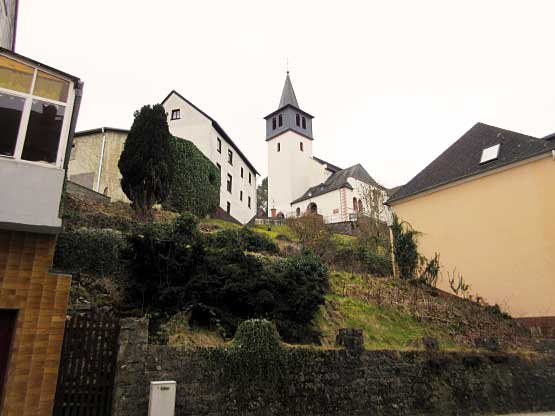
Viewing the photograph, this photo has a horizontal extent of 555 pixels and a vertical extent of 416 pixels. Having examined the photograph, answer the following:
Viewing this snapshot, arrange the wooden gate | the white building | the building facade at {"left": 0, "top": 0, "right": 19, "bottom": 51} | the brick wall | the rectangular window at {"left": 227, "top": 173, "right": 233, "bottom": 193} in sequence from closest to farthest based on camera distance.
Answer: the brick wall < the wooden gate < the building facade at {"left": 0, "top": 0, "right": 19, "bottom": 51} < the white building < the rectangular window at {"left": 227, "top": 173, "right": 233, "bottom": 193}

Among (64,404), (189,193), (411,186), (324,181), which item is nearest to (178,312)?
(64,404)

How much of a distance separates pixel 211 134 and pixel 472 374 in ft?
83.0

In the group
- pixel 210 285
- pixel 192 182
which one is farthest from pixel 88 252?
pixel 192 182

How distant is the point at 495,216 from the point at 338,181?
3220 centimetres

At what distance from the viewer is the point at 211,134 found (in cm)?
3131

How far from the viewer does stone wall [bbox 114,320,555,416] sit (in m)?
6.55

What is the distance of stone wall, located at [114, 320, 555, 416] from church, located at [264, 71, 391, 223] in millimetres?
36043

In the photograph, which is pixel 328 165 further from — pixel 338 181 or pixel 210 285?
pixel 210 285

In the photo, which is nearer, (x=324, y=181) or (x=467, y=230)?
(x=467, y=230)

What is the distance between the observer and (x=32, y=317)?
6520 millimetres

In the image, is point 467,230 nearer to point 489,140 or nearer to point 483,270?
point 483,270

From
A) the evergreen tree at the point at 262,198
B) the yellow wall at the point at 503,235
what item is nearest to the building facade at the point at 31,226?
the yellow wall at the point at 503,235

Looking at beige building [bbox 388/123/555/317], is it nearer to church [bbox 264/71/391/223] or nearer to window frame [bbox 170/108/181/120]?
window frame [bbox 170/108/181/120]

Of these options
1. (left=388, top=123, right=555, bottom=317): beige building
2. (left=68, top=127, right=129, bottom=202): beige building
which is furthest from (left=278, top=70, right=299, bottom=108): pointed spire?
(left=388, top=123, right=555, bottom=317): beige building
